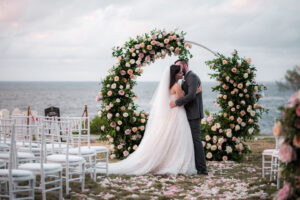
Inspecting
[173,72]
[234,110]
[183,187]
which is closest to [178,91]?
[173,72]

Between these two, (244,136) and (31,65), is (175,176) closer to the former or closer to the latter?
(244,136)

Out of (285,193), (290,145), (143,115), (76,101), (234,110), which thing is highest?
(76,101)

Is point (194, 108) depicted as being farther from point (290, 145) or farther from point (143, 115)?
point (290, 145)

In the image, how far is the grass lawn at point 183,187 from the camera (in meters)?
5.24

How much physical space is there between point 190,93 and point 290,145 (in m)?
3.63

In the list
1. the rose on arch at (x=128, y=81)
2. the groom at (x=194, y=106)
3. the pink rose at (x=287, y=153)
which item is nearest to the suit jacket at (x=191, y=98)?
the groom at (x=194, y=106)

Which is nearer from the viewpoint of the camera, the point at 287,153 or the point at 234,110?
the point at 287,153

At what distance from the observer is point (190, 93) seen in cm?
690

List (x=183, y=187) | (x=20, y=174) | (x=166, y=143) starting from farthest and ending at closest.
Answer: (x=166, y=143)
(x=183, y=187)
(x=20, y=174)

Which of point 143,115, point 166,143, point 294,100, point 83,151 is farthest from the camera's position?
point 143,115

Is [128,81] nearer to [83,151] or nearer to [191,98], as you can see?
[191,98]

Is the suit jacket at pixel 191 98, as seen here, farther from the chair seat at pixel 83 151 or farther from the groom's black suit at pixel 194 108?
the chair seat at pixel 83 151

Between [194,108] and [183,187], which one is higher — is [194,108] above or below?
above

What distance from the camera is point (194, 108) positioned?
23.1ft
